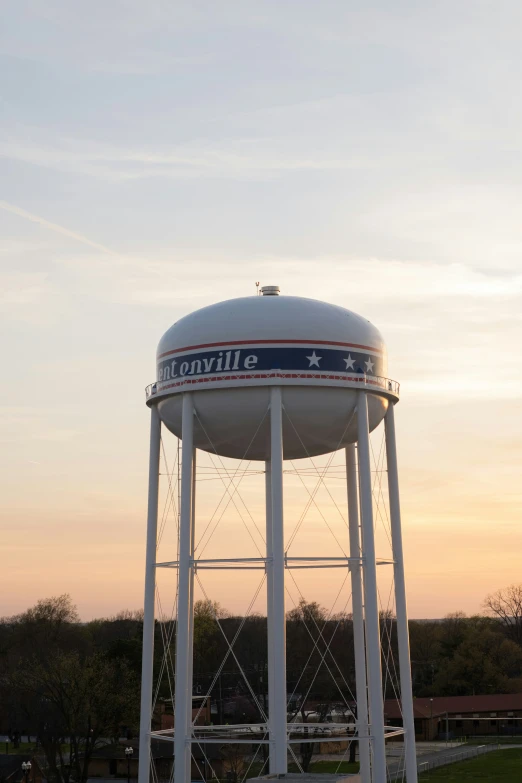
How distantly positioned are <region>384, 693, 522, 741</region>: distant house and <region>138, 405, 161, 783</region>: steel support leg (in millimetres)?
47302

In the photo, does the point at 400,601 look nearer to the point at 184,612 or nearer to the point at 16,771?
the point at 184,612

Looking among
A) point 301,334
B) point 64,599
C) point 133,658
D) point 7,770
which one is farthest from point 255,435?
point 64,599

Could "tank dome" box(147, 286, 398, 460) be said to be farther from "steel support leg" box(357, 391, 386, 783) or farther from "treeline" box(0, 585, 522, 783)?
"treeline" box(0, 585, 522, 783)

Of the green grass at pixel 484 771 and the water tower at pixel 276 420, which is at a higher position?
the water tower at pixel 276 420

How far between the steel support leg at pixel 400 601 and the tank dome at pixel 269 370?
1127mm

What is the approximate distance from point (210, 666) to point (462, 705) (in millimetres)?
21519

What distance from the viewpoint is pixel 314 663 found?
76688 mm

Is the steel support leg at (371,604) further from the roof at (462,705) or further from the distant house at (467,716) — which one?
the distant house at (467,716)

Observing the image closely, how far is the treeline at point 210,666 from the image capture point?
1991 inches

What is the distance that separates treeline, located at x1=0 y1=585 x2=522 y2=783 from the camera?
50562 mm

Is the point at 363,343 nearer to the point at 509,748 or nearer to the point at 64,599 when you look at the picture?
the point at 509,748

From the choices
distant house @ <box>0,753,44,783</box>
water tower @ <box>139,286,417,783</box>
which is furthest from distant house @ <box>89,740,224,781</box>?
water tower @ <box>139,286,417,783</box>

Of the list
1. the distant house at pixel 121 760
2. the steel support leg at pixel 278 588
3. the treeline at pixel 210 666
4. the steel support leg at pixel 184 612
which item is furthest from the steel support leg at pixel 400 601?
the distant house at pixel 121 760

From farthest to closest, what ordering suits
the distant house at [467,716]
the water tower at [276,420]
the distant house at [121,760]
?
the distant house at [467,716]
the distant house at [121,760]
the water tower at [276,420]
